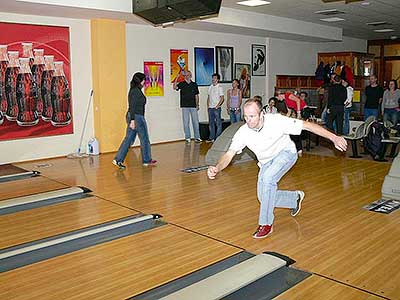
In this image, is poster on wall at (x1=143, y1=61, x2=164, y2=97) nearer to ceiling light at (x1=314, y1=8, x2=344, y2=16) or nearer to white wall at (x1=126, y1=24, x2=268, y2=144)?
white wall at (x1=126, y1=24, x2=268, y2=144)

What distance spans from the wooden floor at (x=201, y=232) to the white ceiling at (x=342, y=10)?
4.02 meters

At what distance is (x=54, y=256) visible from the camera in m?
3.87

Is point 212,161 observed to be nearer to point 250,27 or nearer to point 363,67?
point 250,27

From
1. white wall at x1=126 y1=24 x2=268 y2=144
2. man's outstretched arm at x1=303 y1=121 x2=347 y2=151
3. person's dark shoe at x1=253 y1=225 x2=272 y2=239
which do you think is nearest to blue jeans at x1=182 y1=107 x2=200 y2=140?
white wall at x1=126 y1=24 x2=268 y2=144

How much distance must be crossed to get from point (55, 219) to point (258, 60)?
9411mm

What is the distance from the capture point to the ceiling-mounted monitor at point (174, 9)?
20.2ft

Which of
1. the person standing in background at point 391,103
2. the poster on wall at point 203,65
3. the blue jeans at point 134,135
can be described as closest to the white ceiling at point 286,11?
the poster on wall at point 203,65

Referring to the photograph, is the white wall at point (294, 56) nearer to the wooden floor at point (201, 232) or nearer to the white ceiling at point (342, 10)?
the white ceiling at point (342, 10)

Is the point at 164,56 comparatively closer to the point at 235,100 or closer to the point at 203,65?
the point at 203,65

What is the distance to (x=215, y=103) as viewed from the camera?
34.6 ft

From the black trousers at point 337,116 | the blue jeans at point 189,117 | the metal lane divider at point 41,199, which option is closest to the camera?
the metal lane divider at point 41,199

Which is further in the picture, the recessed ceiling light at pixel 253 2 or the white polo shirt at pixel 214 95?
the white polo shirt at pixel 214 95

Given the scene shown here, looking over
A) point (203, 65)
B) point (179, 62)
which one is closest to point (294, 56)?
point (203, 65)

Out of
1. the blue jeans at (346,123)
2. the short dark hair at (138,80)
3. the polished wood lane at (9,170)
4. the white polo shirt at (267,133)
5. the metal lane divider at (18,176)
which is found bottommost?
the polished wood lane at (9,170)
